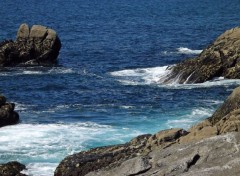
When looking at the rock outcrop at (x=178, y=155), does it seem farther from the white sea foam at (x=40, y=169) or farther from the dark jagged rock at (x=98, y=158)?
the white sea foam at (x=40, y=169)

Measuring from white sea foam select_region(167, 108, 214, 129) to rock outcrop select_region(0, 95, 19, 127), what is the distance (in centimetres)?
1425

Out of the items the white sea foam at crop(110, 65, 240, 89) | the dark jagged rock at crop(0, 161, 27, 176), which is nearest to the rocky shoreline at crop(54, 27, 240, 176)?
the dark jagged rock at crop(0, 161, 27, 176)

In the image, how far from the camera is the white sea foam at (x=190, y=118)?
57969 millimetres

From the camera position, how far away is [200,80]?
76250 mm

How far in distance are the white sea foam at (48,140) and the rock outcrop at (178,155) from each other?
6.32 metres

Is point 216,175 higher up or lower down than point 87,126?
higher up

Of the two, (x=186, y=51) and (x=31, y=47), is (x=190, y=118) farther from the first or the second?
(x=186, y=51)

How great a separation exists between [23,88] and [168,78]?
57.8 feet

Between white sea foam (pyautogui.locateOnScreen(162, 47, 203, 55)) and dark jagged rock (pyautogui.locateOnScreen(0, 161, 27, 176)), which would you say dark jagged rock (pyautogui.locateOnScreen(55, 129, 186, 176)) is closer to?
dark jagged rock (pyautogui.locateOnScreen(0, 161, 27, 176))

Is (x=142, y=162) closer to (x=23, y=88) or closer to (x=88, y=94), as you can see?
(x=88, y=94)

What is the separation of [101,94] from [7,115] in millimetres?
16774

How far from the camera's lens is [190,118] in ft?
198

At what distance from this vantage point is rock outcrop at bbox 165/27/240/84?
75625 millimetres

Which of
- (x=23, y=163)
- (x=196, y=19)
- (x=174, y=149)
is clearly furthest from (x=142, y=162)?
(x=196, y=19)
